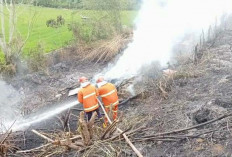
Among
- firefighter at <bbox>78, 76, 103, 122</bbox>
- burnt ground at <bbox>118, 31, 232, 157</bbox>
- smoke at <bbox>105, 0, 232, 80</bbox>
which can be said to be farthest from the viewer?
smoke at <bbox>105, 0, 232, 80</bbox>

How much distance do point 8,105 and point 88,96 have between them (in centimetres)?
491

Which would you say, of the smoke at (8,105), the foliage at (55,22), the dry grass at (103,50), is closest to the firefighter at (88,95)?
the smoke at (8,105)

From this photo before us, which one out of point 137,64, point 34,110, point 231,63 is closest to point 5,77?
point 34,110

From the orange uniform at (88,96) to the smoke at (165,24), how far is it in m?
6.15

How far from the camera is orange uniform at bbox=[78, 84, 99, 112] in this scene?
8500 millimetres

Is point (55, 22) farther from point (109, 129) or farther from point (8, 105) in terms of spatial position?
point (109, 129)

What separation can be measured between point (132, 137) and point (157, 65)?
7.55 metres

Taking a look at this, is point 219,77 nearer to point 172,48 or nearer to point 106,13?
point 172,48

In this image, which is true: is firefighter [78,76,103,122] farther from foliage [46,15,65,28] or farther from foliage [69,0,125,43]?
foliage [46,15,65,28]

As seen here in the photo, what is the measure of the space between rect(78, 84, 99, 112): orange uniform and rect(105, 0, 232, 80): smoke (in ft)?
20.2

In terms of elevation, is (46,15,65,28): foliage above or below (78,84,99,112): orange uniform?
above

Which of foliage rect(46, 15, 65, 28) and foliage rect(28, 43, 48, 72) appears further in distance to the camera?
foliage rect(46, 15, 65, 28)

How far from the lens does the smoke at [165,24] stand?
15.5 metres

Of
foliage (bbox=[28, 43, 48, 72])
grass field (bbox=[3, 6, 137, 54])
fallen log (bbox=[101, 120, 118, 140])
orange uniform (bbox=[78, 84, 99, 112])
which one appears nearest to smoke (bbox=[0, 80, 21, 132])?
foliage (bbox=[28, 43, 48, 72])
